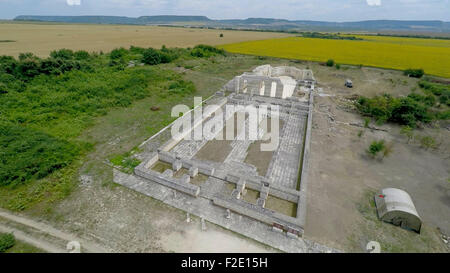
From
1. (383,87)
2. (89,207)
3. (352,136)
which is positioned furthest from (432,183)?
(383,87)

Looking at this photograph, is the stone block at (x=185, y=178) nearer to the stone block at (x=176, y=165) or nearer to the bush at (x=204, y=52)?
the stone block at (x=176, y=165)

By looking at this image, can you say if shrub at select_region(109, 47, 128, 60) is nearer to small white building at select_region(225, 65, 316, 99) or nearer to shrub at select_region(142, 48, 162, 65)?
shrub at select_region(142, 48, 162, 65)

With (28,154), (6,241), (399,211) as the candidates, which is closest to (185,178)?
(6,241)

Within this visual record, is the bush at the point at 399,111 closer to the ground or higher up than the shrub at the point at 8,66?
closer to the ground

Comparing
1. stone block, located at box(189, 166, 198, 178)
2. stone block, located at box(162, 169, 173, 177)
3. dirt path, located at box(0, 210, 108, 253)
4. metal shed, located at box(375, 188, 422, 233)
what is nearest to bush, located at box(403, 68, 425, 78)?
metal shed, located at box(375, 188, 422, 233)

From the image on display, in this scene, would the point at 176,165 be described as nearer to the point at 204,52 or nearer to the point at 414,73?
the point at 414,73

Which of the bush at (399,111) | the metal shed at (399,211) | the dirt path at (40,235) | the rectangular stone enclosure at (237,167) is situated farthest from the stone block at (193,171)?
the bush at (399,111)

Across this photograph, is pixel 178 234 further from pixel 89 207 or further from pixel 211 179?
pixel 89 207

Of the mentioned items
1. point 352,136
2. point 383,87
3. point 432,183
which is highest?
point 383,87

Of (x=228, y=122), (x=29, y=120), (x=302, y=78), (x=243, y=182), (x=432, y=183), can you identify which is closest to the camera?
(x=243, y=182)
